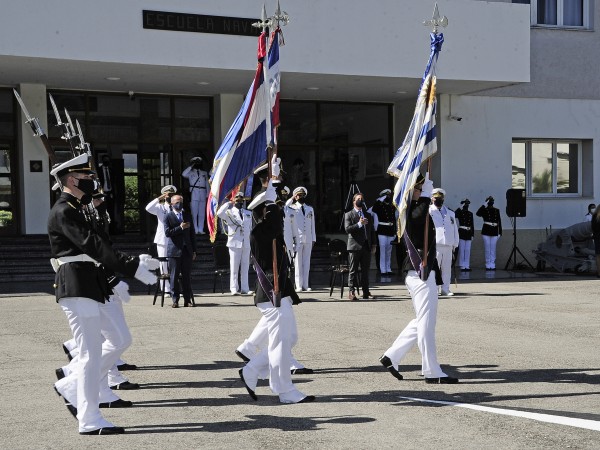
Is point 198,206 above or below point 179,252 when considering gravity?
above

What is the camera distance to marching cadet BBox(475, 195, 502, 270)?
80.2 feet

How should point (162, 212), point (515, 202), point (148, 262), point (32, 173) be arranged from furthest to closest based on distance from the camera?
point (515, 202) → point (32, 173) → point (162, 212) → point (148, 262)

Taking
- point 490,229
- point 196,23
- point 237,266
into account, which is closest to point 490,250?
point 490,229

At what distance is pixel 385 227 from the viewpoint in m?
23.1

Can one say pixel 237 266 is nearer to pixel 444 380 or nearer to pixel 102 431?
pixel 444 380

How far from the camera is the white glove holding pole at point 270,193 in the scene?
7777mm

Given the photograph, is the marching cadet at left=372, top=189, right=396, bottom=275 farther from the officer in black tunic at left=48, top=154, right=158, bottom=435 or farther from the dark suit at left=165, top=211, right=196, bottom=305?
the officer in black tunic at left=48, top=154, right=158, bottom=435

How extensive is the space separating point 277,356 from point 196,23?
13.5 meters

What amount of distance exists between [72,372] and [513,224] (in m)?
19.8

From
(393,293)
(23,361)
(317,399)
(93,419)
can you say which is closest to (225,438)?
(93,419)

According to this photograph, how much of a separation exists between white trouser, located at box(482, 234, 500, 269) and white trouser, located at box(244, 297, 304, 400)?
57.5 ft

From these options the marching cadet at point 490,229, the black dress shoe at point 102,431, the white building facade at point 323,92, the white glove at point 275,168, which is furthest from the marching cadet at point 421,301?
the marching cadet at point 490,229

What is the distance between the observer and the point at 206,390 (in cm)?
820

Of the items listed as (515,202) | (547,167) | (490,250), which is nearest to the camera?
(515,202)
